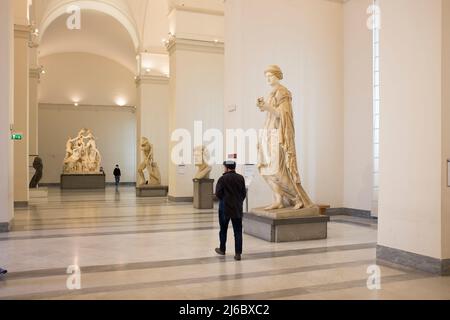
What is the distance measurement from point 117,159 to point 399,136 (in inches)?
1154

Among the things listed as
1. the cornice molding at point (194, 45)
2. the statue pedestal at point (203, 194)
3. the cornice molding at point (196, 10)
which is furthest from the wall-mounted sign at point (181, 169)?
the cornice molding at point (196, 10)

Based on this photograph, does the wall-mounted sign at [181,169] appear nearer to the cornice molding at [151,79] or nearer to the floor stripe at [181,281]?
the cornice molding at [151,79]

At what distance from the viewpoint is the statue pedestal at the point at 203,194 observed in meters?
15.3

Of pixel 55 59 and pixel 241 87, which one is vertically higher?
pixel 55 59

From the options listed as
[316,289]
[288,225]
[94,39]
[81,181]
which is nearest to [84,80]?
[94,39]

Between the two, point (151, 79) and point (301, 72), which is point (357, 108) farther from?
point (151, 79)

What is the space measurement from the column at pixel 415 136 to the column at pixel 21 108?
12.1 meters

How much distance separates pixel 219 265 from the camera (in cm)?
667

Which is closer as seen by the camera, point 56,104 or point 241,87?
point 241,87

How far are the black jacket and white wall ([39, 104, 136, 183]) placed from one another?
27.7 metres

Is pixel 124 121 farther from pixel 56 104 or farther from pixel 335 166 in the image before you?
pixel 335 166

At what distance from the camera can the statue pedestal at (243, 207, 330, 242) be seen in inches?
342

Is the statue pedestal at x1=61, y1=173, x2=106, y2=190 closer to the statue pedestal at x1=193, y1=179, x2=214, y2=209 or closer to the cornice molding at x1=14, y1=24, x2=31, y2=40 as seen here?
the cornice molding at x1=14, y1=24, x2=31, y2=40
